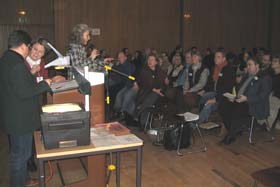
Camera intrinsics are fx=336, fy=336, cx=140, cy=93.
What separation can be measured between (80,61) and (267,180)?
7.07 ft

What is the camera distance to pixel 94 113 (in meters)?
3.07

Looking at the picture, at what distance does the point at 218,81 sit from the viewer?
5.37 metres

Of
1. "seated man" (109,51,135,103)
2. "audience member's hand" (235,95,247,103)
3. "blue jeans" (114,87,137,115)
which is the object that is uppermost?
"seated man" (109,51,135,103)

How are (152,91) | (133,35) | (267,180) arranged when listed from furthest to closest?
(133,35) → (152,91) → (267,180)

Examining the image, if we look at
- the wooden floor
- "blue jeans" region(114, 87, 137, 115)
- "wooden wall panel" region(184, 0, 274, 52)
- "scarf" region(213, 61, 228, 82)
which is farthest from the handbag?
"wooden wall panel" region(184, 0, 274, 52)

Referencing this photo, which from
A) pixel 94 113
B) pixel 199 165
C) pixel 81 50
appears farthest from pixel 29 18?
pixel 94 113

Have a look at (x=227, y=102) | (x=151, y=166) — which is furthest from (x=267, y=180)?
(x=227, y=102)

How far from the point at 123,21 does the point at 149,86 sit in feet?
18.5

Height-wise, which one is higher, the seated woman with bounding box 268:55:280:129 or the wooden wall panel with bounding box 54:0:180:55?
the wooden wall panel with bounding box 54:0:180:55

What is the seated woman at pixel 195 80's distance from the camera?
552 centimetres

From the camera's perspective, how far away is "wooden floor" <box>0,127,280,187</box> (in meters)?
3.66

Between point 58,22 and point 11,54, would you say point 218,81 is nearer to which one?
point 11,54

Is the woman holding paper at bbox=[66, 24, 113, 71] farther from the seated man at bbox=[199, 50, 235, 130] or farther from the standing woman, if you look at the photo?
the seated man at bbox=[199, 50, 235, 130]

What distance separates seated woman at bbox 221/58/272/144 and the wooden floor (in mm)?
294
